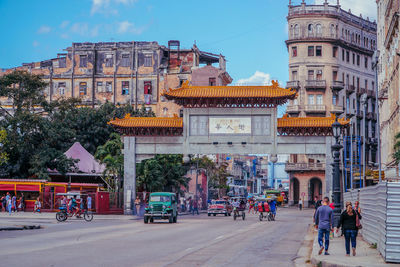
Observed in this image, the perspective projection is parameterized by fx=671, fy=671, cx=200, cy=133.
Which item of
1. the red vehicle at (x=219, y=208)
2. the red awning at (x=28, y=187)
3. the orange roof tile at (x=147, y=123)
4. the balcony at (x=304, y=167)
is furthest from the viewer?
the balcony at (x=304, y=167)

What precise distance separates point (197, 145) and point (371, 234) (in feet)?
108

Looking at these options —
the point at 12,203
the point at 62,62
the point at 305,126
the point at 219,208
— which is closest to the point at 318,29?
the point at 62,62

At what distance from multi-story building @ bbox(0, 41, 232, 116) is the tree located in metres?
26.6

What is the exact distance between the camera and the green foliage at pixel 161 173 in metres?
65.4

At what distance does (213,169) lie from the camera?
360 feet

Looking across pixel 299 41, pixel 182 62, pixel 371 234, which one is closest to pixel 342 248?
pixel 371 234

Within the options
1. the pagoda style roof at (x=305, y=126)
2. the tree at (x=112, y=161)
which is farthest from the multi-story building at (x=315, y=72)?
the pagoda style roof at (x=305, y=126)

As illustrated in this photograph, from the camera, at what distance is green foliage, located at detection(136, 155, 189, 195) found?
214ft

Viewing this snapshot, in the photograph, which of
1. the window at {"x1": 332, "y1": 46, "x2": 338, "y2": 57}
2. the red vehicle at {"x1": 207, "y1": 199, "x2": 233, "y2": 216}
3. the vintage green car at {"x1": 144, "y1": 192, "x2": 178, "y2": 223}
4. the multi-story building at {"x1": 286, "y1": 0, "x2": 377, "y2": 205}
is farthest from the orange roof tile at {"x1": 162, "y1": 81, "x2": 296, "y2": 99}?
the window at {"x1": 332, "y1": 46, "x2": 338, "y2": 57}

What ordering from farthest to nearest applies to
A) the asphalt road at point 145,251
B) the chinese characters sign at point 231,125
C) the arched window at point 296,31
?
1. the arched window at point 296,31
2. the chinese characters sign at point 231,125
3. the asphalt road at point 145,251

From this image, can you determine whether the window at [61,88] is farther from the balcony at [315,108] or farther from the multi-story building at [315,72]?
the balcony at [315,108]

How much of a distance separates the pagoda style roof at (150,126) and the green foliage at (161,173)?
8.86m

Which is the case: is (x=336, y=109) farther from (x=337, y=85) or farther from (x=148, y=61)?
(x=148, y=61)

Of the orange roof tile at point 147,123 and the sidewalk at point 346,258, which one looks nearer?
the sidewalk at point 346,258
